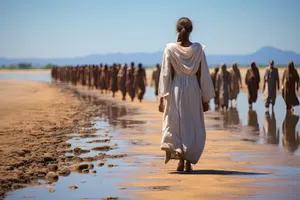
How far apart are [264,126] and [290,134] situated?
7.16 ft

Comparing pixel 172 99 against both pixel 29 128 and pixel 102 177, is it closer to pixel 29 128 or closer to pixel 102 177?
pixel 102 177

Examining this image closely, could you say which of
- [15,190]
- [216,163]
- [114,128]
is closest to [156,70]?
[114,128]

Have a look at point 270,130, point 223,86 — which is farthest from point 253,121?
point 223,86

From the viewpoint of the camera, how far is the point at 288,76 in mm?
21844

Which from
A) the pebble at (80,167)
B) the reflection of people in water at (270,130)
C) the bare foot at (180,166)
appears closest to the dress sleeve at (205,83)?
A: the bare foot at (180,166)

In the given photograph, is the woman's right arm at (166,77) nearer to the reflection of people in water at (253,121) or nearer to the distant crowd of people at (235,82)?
the reflection of people in water at (253,121)

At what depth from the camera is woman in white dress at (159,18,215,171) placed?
8656 mm

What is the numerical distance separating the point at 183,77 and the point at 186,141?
2.75 ft

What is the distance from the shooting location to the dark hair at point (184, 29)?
8.78 meters

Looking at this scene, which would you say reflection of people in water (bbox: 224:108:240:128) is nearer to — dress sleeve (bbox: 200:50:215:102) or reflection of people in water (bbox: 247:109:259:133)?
reflection of people in water (bbox: 247:109:259:133)

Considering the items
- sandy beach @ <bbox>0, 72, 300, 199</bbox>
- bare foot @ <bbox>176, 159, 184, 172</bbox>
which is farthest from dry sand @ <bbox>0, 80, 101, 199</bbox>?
bare foot @ <bbox>176, 159, 184, 172</bbox>

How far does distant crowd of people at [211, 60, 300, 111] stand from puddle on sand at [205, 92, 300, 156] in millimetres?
671

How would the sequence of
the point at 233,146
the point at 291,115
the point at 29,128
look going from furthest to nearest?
the point at 291,115 → the point at 29,128 → the point at 233,146

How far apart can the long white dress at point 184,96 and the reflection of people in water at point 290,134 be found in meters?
3.38
